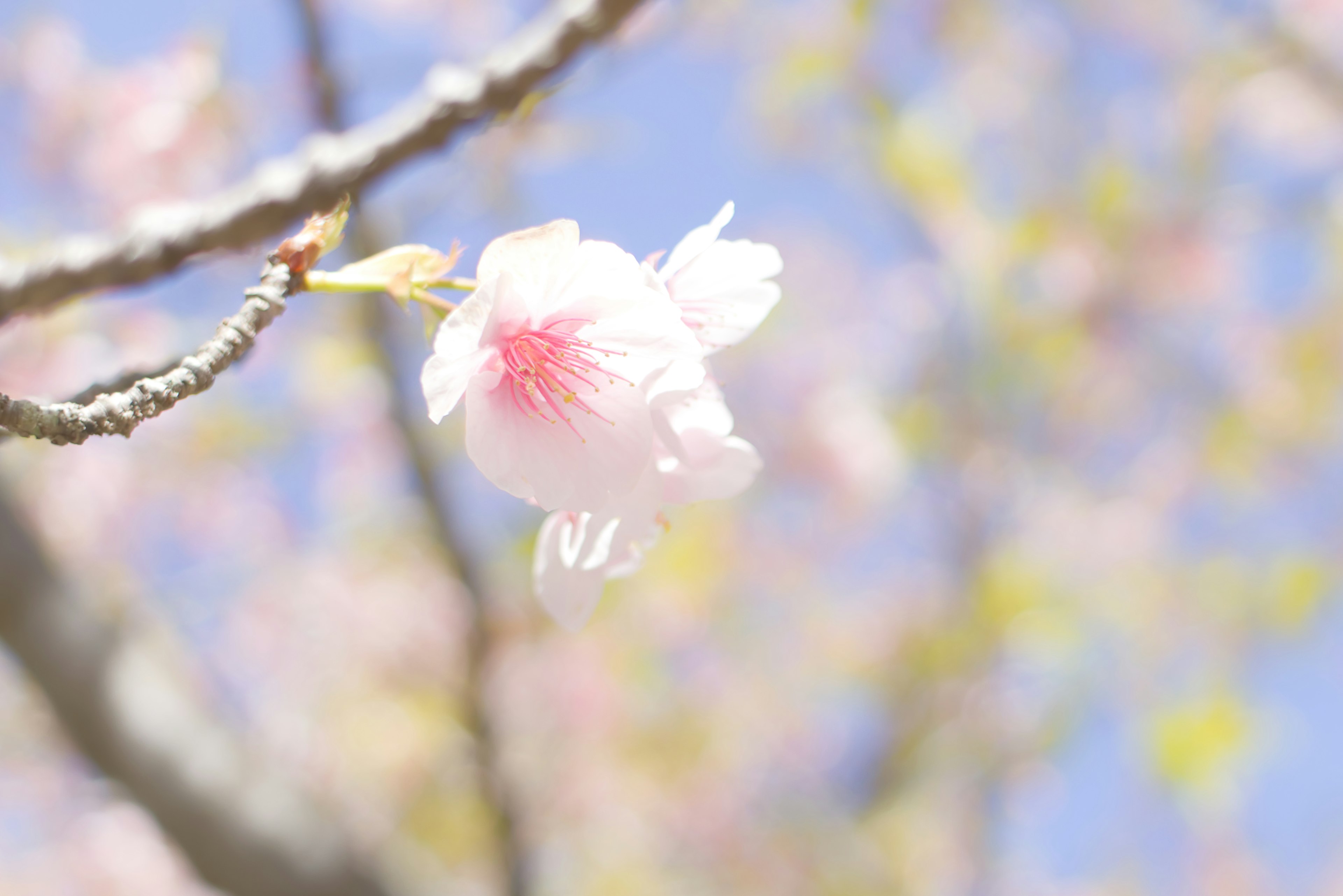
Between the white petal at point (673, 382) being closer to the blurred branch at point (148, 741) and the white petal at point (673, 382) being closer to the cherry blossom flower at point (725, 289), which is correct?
the cherry blossom flower at point (725, 289)

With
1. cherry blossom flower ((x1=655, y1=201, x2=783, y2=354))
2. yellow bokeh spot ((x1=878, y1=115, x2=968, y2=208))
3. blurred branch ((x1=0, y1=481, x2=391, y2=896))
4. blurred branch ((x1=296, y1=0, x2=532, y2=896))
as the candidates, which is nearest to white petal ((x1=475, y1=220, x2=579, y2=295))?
cherry blossom flower ((x1=655, y1=201, x2=783, y2=354))

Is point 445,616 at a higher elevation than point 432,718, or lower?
higher

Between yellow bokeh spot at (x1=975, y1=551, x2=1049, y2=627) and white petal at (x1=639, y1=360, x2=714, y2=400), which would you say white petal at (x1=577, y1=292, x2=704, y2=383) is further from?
yellow bokeh spot at (x1=975, y1=551, x2=1049, y2=627)

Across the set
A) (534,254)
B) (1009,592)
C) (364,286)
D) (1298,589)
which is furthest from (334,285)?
(1298,589)

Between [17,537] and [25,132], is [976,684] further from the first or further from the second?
[25,132]

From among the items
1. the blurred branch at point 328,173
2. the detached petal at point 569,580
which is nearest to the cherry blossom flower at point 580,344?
Result: the detached petal at point 569,580

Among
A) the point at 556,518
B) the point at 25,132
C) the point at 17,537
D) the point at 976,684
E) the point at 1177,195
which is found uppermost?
the point at 25,132

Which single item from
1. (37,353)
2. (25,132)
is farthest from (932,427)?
(25,132)
